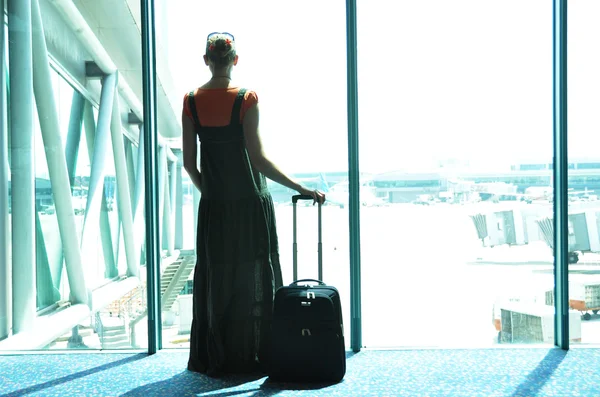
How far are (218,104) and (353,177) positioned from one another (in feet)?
2.86

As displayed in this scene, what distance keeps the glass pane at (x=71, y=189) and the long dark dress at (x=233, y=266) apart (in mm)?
694

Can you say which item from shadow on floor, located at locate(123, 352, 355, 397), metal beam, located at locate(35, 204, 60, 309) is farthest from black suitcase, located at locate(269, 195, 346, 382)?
metal beam, located at locate(35, 204, 60, 309)

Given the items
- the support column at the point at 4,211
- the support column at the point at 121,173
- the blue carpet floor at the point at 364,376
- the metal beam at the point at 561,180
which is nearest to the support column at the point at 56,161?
the support column at the point at 4,211

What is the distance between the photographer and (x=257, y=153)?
7.32ft

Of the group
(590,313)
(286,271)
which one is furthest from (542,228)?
(286,271)

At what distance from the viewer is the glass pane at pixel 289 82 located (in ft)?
9.12

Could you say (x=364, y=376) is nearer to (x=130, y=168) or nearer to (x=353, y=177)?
(x=353, y=177)

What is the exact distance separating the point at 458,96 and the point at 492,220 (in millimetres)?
723

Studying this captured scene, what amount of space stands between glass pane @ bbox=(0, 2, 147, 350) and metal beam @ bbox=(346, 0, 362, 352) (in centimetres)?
113

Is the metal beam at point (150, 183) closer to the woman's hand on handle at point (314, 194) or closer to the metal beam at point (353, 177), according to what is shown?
the woman's hand on handle at point (314, 194)

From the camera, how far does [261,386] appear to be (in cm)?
220

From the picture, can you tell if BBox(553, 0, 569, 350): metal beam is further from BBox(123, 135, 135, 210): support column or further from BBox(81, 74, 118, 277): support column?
BBox(81, 74, 118, 277): support column

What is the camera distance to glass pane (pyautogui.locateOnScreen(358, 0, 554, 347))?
284cm

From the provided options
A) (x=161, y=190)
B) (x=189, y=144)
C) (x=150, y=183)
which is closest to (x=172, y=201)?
(x=161, y=190)
